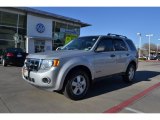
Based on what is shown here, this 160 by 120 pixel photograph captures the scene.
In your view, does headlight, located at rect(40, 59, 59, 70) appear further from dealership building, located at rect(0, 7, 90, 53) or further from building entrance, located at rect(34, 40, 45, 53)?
building entrance, located at rect(34, 40, 45, 53)

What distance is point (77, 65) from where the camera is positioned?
18.7 ft

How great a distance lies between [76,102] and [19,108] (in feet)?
4.54

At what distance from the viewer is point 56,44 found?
28531mm

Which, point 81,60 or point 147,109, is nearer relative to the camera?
point 147,109

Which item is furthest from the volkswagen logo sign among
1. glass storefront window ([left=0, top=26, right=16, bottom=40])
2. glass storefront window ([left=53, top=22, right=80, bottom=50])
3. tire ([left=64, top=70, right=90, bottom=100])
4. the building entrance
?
tire ([left=64, top=70, right=90, bottom=100])

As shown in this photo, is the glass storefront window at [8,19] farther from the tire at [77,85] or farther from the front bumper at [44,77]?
the tire at [77,85]

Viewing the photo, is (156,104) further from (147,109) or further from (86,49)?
(86,49)

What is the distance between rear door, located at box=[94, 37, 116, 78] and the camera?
6.40 m

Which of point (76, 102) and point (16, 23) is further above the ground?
point (16, 23)

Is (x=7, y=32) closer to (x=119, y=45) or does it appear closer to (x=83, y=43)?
(x=119, y=45)

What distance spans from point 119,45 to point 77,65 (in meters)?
2.60

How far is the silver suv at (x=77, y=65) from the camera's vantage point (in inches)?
212
